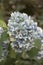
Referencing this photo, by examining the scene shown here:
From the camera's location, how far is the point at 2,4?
4074mm

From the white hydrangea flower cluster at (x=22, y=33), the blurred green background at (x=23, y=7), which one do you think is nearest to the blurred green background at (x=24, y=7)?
the blurred green background at (x=23, y=7)

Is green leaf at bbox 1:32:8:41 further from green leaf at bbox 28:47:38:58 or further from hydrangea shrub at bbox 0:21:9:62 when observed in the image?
green leaf at bbox 28:47:38:58

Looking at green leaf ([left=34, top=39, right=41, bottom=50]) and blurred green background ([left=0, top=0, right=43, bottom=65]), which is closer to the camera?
green leaf ([left=34, top=39, right=41, bottom=50])

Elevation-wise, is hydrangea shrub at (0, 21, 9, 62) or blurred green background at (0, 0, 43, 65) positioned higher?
blurred green background at (0, 0, 43, 65)

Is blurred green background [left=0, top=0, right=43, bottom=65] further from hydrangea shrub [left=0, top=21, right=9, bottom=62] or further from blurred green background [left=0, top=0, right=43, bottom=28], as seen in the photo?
hydrangea shrub [left=0, top=21, right=9, bottom=62]

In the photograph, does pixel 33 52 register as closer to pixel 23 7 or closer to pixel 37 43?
pixel 37 43

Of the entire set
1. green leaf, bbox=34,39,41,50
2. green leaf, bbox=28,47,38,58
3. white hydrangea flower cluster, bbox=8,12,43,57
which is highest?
white hydrangea flower cluster, bbox=8,12,43,57

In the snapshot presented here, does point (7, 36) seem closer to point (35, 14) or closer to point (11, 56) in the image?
point (11, 56)

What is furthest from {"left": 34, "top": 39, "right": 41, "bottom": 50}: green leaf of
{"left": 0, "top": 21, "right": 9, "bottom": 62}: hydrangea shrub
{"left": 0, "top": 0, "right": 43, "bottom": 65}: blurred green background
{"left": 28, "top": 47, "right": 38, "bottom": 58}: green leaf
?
{"left": 0, "top": 0, "right": 43, "bottom": 65}: blurred green background

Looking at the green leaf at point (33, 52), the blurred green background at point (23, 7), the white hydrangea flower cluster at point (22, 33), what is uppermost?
the blurred green background at point (23, 7)

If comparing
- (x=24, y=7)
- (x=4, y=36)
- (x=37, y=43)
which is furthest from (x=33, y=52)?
(x=24, y=7)

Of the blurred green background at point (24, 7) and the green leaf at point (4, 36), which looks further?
the blurred green background at point (24, 7)

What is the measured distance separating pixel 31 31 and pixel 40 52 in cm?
10

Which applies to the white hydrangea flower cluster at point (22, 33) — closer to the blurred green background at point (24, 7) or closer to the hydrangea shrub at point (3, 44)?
the hydrangea shrub at point (3, 44)
